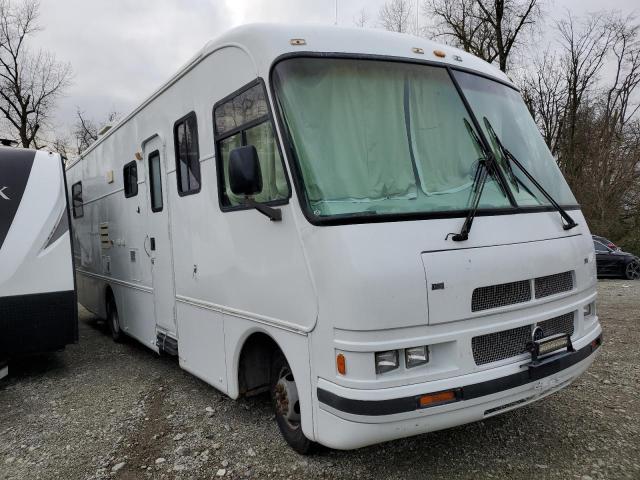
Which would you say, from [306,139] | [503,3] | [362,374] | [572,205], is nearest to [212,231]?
[306,139]

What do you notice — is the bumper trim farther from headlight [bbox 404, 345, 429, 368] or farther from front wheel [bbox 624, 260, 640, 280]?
front wheel [bbox 624, 260, 640, 280]

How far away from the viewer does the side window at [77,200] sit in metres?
9.13

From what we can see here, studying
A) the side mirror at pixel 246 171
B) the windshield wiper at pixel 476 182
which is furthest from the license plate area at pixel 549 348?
the side mirror at pixel 246 171

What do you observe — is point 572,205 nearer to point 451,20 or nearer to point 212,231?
point 212,231

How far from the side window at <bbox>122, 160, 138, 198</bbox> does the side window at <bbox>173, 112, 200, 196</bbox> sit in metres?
1.46

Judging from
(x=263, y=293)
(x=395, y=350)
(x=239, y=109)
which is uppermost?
(x=239, y=109)

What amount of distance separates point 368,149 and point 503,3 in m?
20.4

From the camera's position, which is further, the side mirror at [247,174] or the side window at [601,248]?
the side window at [601,248]

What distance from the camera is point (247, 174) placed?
3.32 m

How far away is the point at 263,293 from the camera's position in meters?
3.66

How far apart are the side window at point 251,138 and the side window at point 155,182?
1.58m

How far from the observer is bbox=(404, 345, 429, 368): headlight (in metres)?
2.99

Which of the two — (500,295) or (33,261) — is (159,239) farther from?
(500,295)

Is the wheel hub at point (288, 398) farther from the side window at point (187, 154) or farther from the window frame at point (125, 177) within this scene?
the window frame at point (125, 177)
